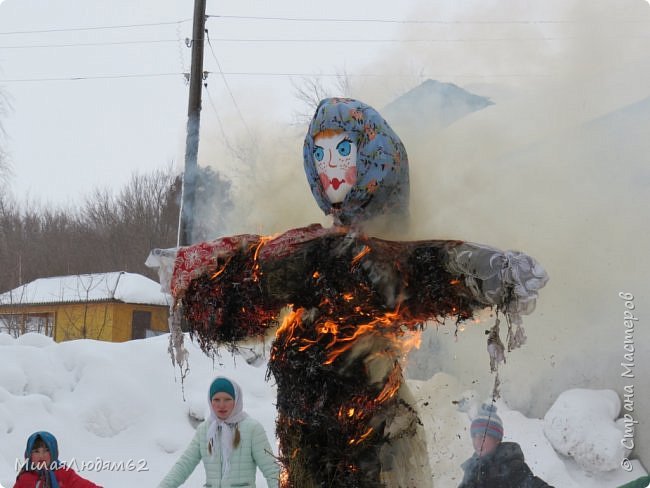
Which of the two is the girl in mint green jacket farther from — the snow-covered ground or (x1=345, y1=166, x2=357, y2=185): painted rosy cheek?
(x1=345, y1=166, x2=357, y2=185): painted rosy cheek

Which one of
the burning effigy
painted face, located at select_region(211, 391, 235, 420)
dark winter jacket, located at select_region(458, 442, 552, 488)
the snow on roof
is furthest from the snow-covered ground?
the snow on roof

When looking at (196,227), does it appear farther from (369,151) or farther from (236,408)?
(369,151)

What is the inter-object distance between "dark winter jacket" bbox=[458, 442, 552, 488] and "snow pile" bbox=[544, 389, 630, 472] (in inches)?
90.5

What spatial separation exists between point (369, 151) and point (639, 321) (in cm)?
319

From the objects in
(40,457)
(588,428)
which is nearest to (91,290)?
(588,428)

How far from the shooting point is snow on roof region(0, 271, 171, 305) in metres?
15.1

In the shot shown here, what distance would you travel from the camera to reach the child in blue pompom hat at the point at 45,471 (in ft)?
14.3

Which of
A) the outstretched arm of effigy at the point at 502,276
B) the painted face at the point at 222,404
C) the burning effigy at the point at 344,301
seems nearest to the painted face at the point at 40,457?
the painted face at the point at 222,404

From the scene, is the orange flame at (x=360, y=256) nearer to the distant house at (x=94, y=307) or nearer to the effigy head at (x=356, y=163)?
the effigy head at (x=356, y=163)

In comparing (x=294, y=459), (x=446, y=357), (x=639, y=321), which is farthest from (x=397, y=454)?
(x=639, y=321)

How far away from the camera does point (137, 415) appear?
7.73 meters

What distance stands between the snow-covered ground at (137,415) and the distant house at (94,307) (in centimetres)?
637

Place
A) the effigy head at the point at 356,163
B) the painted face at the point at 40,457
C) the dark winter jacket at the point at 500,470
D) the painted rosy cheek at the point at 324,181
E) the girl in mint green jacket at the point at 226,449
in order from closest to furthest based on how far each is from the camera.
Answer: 1. the effigy head at the point at 356,163
2. the painted rosy cheek at the point at 324,181
3. the girl in mint green jacket at the point at 226,449
4. the dark winter jacket at the point at 500,470
5. the painted face at the point at 40,457

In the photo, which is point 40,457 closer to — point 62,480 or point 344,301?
point 62,480
